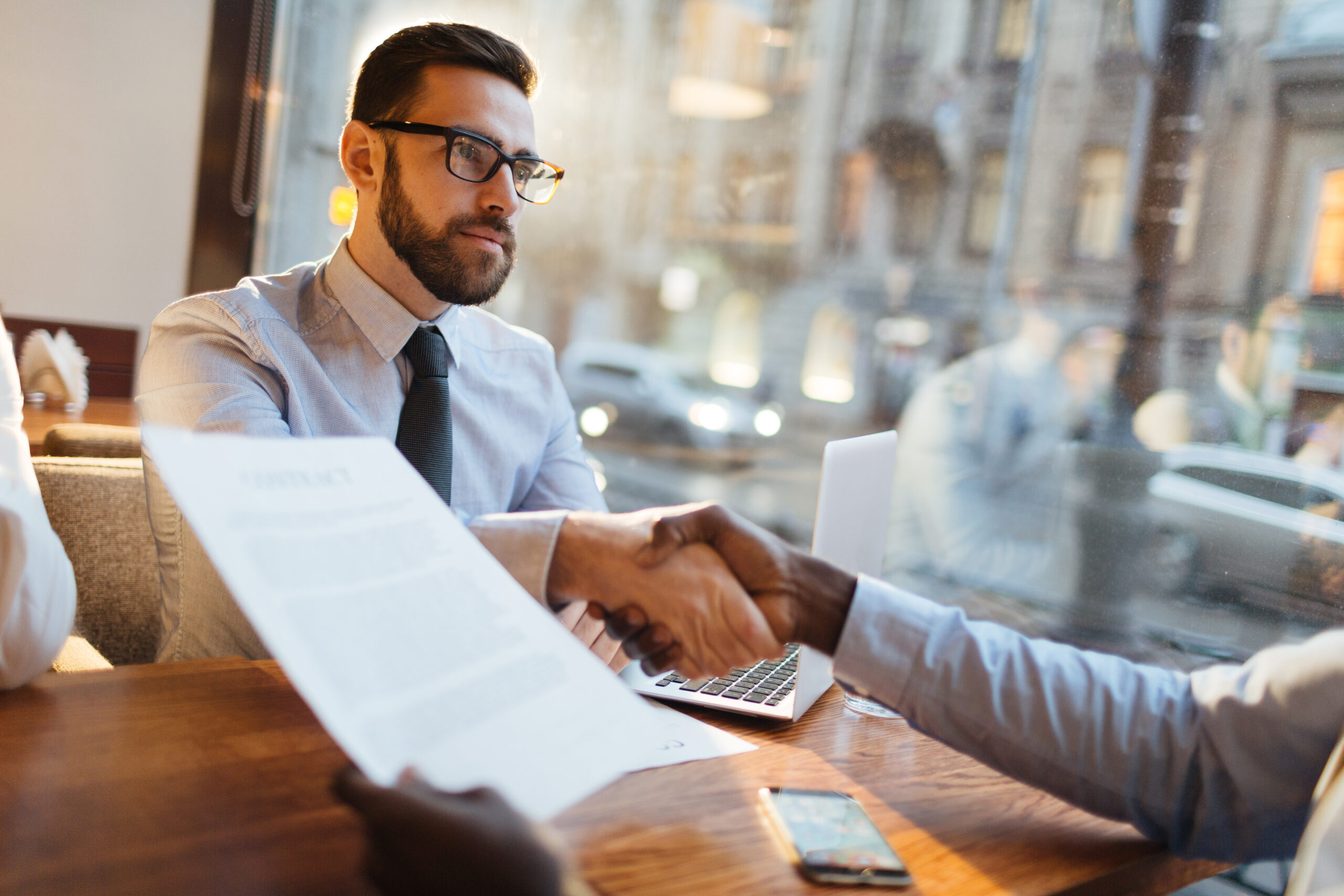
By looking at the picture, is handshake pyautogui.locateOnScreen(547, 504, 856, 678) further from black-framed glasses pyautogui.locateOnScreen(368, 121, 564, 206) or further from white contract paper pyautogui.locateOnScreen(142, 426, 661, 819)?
black-framed glasses pyautogui.locateOnScreen(368, 121, 564, 206)

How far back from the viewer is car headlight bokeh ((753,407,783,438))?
7594mm

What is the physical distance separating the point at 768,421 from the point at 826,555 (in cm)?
679

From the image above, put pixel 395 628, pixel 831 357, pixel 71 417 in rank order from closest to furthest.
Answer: pixel 395 628 < pixel 71 417 < pixel 831 357

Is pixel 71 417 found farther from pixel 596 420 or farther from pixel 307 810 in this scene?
pixel 596 420

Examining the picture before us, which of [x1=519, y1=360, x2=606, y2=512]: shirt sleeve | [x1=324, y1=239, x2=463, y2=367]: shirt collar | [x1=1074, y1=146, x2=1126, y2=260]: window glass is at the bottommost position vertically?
[x1=519, y1=360, x2=606, y2=512]: shirt sleeve

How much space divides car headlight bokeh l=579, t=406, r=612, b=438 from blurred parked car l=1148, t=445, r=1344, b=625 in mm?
4938

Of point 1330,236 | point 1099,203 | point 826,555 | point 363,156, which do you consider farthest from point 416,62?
point 1099,203

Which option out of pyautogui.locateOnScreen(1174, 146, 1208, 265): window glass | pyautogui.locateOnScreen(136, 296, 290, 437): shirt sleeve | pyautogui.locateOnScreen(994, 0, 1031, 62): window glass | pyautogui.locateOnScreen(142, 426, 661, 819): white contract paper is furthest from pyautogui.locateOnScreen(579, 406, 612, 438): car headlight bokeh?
pyautogui.locateOnScreen(142, 426, 661, 819): white contract paper

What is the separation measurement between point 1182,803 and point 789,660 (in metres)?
0.48

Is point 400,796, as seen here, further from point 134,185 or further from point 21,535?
point 134,185

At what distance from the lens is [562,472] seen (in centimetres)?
163

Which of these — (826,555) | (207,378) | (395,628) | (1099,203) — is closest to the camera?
(395,628)

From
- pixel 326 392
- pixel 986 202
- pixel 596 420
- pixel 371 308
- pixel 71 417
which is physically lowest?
pixel 596 420

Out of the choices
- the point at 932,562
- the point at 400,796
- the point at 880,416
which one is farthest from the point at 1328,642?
the point at 880,416
